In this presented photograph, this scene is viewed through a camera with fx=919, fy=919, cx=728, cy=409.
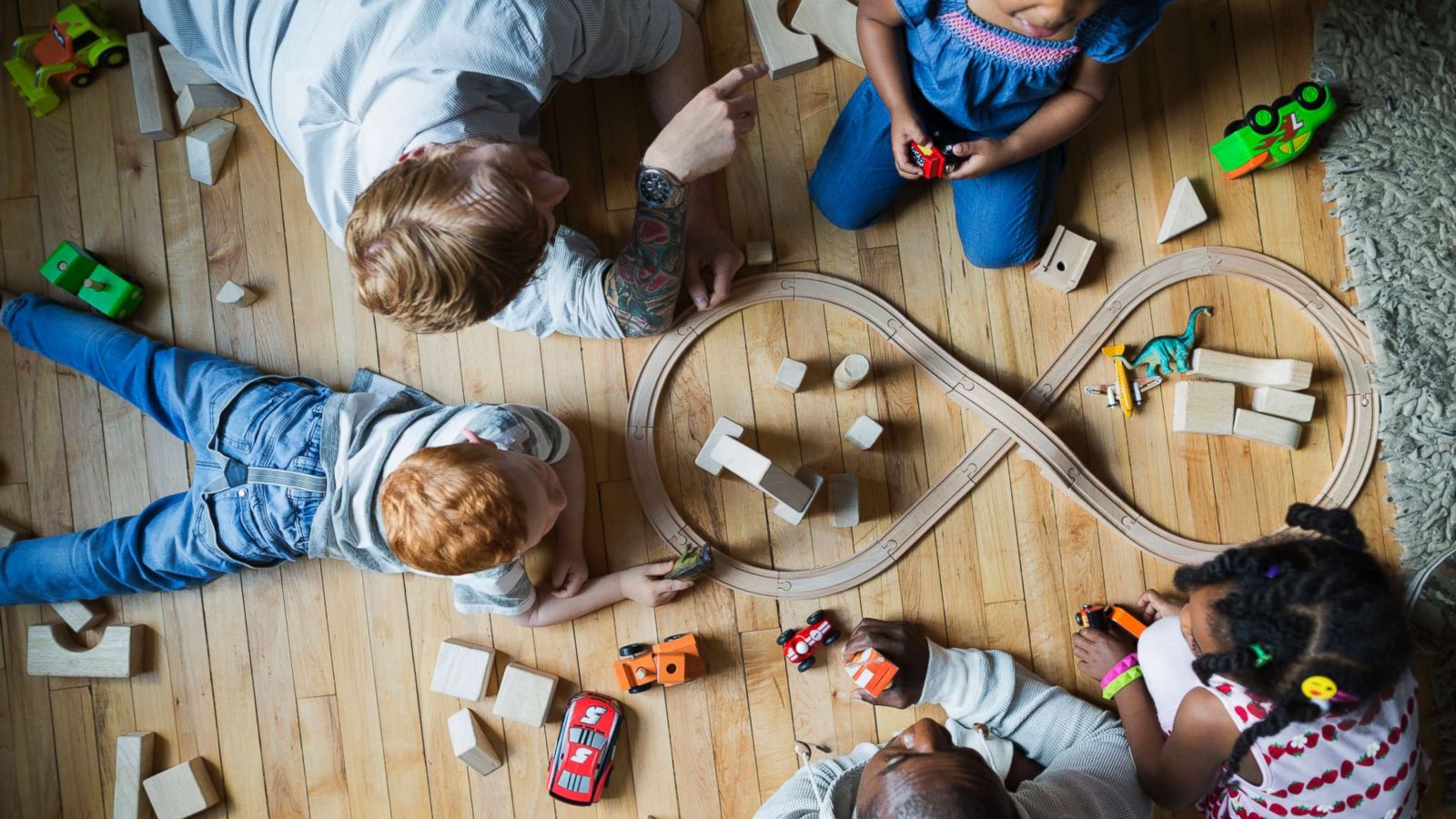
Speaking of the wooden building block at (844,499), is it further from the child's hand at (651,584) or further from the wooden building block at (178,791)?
the wooden building block at (178,791)

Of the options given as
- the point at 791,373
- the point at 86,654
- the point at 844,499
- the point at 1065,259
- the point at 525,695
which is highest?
the point at 1065,259

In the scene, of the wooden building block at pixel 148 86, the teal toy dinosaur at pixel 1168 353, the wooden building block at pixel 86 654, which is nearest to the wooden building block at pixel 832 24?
the teal toy dinosaur at pixel 1168 353

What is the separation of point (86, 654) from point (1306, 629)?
5.81 feet

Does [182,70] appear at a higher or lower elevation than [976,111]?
higher

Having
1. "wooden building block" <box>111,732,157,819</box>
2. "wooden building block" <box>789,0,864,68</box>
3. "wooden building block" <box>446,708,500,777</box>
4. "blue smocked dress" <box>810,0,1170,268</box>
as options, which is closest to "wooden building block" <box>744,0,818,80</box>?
"wooden building block" <box>789,0,864,68</box>

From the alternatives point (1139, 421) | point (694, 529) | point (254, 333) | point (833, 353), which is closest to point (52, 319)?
point (254, 333)

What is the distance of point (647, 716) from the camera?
58.3 inches

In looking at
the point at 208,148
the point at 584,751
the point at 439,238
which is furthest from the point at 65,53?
the point at 584,751

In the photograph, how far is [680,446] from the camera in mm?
1494

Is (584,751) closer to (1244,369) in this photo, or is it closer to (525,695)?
(525,695)

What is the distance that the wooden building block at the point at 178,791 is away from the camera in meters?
1.48

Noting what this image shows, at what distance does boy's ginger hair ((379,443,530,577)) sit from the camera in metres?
1.14

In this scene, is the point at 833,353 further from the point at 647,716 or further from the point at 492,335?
the point at 647,716

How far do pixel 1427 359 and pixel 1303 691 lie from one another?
69 cm
